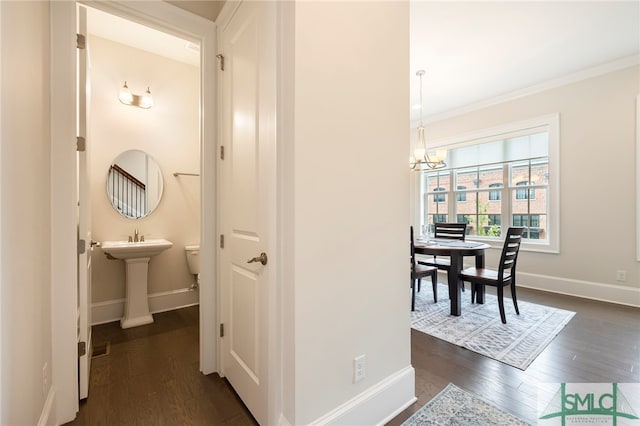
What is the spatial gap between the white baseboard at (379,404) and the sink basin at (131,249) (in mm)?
2306

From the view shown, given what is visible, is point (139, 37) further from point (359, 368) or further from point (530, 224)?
point (530, 224)

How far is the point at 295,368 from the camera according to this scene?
3.78ft

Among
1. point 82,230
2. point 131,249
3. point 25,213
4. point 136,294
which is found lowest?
point 136,294

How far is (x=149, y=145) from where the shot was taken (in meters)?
3.10

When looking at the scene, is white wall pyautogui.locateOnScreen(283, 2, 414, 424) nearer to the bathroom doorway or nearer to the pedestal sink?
the bathroom doorway

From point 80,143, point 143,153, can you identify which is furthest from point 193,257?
point 80,143

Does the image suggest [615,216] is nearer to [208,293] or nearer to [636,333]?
[636,333]

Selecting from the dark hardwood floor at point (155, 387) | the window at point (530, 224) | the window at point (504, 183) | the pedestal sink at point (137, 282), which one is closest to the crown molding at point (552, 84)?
the window at point (504, 183)

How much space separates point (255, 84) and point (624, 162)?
173 inches

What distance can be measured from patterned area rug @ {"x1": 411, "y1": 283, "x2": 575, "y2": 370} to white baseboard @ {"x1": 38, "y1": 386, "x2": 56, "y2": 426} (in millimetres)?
2622

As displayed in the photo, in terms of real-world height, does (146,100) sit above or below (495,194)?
above

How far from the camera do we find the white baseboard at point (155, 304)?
2766mm

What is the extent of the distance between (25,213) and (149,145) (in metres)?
2.21

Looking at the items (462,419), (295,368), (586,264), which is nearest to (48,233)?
(295,368)
